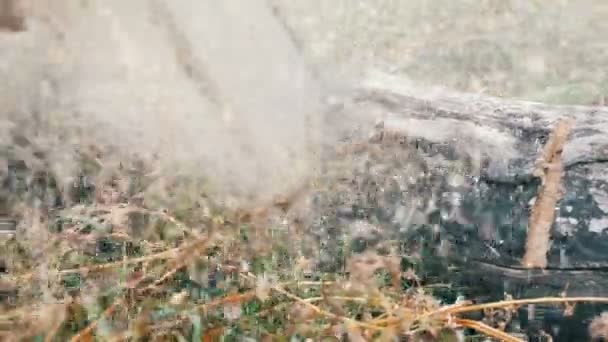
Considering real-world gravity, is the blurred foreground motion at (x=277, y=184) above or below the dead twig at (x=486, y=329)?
above

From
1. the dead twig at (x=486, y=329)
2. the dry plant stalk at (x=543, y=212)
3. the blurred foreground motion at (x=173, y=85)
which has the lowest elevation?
the dead twig at (x=486, y=329)

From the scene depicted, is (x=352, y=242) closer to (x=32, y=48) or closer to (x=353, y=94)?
(x=353, y=94)

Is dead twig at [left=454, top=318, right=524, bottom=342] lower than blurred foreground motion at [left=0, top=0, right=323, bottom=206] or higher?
lower

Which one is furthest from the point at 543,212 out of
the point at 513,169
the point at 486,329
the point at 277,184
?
the point at 277,184

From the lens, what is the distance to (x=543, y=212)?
1354 mm

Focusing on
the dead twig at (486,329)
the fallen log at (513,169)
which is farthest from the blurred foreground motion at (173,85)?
the dead twig at (486,329)

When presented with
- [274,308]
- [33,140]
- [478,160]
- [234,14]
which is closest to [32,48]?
[33,140]

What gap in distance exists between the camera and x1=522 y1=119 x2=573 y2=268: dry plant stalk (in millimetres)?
1354

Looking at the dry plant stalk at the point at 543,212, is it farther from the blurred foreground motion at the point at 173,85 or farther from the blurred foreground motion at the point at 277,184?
the blurred foreground motion at the point at 173,85

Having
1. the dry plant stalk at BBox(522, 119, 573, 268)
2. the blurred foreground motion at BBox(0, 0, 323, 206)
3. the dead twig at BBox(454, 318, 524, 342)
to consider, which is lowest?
the dead twig at BBox(454, 318, 524, 342)

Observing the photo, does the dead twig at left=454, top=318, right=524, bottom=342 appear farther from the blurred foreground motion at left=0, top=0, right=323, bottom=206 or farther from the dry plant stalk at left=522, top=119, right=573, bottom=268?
the blurred foreground motion at left=0, top=0, right=323, bottom=206

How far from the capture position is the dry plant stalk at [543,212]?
53.3 inches

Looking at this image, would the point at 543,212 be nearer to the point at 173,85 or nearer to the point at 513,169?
the point at 513,169

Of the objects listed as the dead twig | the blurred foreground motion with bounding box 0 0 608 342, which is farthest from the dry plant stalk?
the dead twig
